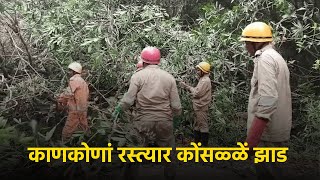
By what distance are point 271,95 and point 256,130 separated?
306 mm

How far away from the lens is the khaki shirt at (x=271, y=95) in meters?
3.07

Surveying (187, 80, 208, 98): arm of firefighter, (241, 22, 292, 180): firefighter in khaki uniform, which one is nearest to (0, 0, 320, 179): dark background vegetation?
(187, 80, 208, 98): arm of firefighter

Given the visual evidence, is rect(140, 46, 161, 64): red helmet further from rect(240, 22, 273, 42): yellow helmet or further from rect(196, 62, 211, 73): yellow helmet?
rect(196, 62, 211, 73): yellow helmet

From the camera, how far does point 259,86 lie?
3.14 meters

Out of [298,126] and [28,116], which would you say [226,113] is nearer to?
[298,126]

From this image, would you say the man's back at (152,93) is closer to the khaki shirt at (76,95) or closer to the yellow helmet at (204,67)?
the khaki shirt at (76,95)

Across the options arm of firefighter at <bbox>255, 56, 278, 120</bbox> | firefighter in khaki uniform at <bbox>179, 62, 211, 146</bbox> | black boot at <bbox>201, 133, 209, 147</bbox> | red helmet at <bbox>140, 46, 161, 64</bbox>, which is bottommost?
black boot at <bbox>201, 133, 209, 147</bbox>

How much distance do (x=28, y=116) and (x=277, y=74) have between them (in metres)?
3.97

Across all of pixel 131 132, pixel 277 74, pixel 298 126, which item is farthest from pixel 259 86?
pixel 298 126

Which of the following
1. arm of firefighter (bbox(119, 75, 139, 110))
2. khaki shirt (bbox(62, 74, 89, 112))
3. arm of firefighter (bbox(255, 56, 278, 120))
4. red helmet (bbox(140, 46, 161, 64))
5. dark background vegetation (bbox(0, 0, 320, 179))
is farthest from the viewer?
dark background vegetation (bbox(0, 0, 320, 179))

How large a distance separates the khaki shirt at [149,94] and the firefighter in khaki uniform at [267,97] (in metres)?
1.21

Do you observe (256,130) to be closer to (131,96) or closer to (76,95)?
(131,96)

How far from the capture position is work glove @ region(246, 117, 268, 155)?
3.10 m

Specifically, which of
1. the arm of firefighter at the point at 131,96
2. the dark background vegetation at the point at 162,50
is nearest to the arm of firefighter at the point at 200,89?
the dark background vegetation at the point at 162,50
